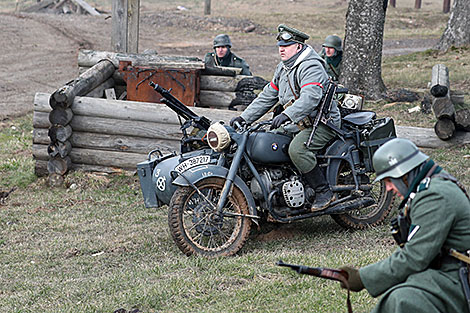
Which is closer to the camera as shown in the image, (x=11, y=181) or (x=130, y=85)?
(x=11, y=181)

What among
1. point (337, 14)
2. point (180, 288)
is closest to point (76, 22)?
point (337, 14)

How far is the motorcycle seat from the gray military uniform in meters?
0.32

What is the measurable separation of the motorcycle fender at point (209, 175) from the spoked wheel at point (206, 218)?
0.05m

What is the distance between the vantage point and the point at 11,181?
32.8ft

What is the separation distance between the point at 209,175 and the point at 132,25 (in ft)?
24.1

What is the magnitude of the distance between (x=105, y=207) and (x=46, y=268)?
2.22 meters

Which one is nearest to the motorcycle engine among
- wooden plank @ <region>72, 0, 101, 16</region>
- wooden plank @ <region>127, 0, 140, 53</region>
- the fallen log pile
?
wooden plank @ <region>127, 0, 140, 53</region>

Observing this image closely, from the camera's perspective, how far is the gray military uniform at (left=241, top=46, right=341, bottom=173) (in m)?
6.59

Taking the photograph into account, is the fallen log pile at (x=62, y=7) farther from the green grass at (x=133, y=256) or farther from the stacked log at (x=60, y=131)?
the stacked log at (x=60, y=131)

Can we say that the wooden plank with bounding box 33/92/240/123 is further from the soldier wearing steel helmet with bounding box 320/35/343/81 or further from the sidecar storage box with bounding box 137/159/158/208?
the soldier wearing steel helmet with bounding box 320/35/343/81

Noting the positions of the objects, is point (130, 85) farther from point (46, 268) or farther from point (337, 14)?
point (337, 14)

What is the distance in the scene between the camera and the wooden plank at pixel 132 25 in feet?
42.8

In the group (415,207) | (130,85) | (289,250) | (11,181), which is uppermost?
(415,207)

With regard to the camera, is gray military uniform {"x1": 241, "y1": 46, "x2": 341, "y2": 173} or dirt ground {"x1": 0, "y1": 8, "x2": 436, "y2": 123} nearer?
gray military uniform {"x1": 241, "y1": 46, "x2": 341, "y2": 173}
